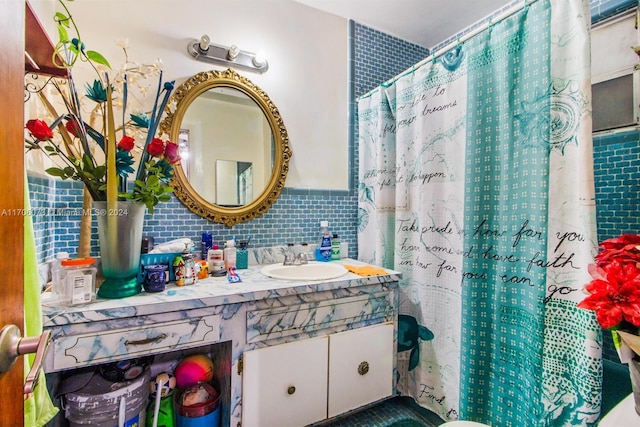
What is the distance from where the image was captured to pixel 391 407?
1.82 meters

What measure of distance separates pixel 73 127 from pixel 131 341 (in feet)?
2.92

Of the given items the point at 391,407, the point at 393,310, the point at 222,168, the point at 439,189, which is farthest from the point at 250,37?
the point at 391,407

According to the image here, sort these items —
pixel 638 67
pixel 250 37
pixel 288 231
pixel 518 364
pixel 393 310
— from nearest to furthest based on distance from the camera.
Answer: pixel 518 364, pixel 638 67, pixel 393 310, pixel 250 37, pixel 288 231

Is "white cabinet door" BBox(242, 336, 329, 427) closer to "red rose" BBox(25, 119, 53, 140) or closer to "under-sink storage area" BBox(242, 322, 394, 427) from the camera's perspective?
"under-sink storage area" BBox(242, 322, 394, 427)

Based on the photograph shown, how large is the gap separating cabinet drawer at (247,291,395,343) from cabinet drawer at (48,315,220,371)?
20cm

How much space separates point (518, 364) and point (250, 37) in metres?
2.23

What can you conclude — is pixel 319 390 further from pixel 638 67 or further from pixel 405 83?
pixel 638 67

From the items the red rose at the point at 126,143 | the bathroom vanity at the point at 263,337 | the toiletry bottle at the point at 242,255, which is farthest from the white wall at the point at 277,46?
the bathroom vanity at the point at 263,337

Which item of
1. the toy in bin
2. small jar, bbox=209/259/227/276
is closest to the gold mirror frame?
small jar, bbox=209/259/227/276

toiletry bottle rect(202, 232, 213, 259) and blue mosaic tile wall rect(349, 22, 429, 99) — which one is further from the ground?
blue mosaic tile wall rect(349, 22, 429, 99)

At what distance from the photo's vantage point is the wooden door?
444 millimetres

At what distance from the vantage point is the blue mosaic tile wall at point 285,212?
1.41 m

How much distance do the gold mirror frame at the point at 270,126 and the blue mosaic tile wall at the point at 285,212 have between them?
0.05m

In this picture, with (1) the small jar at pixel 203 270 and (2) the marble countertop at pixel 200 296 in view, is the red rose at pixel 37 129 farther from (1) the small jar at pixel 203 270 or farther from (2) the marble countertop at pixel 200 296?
(1) the small jar at pixel 203 270
